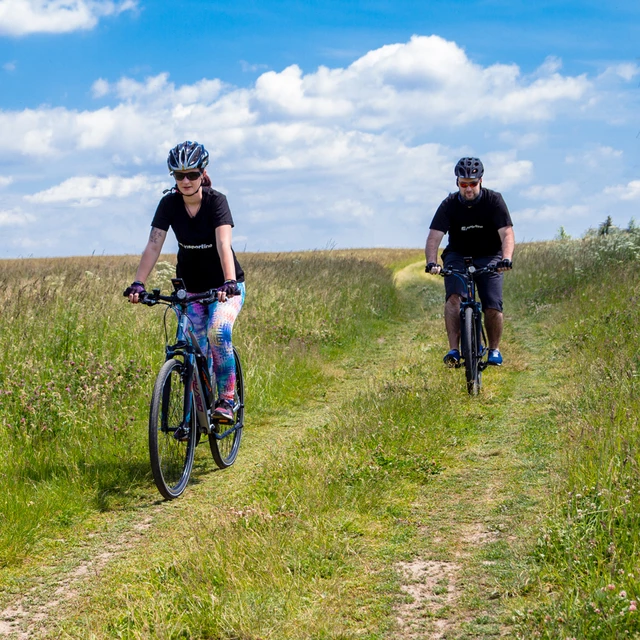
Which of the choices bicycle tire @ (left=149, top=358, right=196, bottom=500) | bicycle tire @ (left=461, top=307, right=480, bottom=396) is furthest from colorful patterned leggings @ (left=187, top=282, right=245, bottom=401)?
bicycle tire @ (left=461, top=307, right=480, bottom=396)

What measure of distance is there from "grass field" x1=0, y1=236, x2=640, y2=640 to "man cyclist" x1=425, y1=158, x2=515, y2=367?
0.86 meters

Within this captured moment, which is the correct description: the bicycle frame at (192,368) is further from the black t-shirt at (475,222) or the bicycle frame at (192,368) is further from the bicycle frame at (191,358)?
the black t-shirt at (475,222)

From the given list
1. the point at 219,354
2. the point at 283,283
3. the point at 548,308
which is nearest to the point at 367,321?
the point at 283,283

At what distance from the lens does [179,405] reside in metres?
5.99

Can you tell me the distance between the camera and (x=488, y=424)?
7.52 meters

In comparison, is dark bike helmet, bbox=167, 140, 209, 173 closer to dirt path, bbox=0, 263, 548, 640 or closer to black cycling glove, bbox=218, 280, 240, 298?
black cycling glove, bbox=218, 280, 240, 298

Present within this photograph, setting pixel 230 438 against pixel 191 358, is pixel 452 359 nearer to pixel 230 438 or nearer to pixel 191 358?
pixel 230 438

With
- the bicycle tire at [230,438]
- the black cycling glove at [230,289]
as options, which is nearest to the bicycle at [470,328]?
the bicycle tire at [230,438]

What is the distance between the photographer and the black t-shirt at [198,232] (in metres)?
6.21

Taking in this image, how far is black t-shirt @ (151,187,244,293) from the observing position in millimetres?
6207

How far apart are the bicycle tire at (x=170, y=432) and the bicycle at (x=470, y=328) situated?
3.77 meters

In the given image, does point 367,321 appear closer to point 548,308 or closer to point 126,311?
point 548,308

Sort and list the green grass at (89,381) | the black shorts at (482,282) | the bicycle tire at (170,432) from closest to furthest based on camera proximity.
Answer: the bicycle tire at (170,432) → the green grass at (89,381) → the black shorts at (482,282)

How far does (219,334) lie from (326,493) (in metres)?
1.79
